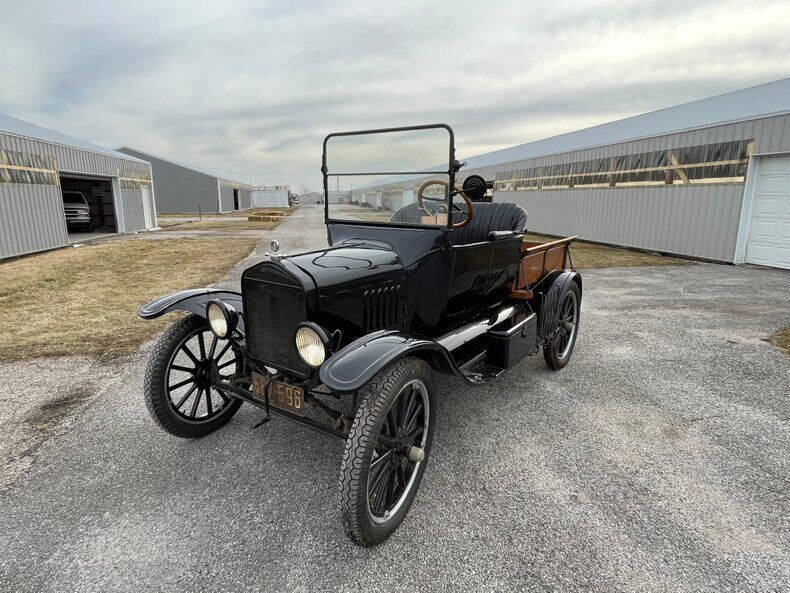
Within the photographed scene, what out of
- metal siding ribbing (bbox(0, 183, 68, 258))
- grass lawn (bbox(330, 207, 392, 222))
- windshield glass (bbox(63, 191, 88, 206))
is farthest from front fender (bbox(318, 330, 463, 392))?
windshield glass (bbox(63, 191, 88, 206))

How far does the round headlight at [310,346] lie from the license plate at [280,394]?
192mm

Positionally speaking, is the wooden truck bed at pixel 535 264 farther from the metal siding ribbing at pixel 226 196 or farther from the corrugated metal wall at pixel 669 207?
the metal siding ribbing at pixel 226 196

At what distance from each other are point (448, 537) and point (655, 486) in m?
1.36

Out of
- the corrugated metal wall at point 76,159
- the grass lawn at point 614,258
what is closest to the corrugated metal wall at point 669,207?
the grass lawn at point 614,258

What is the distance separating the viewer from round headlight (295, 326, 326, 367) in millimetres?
2355

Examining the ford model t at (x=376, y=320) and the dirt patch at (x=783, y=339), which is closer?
the ford model t at (x=376, y=320)

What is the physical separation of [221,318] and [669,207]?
516 inches

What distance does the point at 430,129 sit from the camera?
3219 mm

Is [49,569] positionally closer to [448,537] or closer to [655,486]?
[448,537]

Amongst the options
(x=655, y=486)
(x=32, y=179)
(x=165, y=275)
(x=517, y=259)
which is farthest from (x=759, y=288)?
(x=32, y=179)

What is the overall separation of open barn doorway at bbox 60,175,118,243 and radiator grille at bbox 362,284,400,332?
18119mm

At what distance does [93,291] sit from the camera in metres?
7.87

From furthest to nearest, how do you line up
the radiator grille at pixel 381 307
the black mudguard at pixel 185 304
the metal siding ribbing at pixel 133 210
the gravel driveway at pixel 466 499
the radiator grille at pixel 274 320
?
the metal siding ribbing at pixel 133 210
the black mudguard at pixel 185 304
the radiator grille at pixel 381 307
the radiator grille at pixel 274 320
the gravel driveway at pixel 466 499

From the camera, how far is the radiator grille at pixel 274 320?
2.56 m
